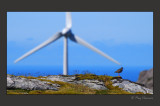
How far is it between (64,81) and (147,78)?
4110 cm

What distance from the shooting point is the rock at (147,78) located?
3573 inches

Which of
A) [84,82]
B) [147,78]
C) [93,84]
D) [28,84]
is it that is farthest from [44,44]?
[147,78]

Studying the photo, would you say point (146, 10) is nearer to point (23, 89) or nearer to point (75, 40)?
point (75, 40)

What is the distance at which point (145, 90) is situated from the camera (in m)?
A: 58.1

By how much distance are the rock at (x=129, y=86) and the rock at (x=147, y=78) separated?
102 feet

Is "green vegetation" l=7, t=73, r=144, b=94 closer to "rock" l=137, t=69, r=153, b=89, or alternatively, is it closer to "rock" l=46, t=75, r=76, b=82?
"rock" l=46, t=75, r=76, b=82

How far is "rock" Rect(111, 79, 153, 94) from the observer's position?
189 ft

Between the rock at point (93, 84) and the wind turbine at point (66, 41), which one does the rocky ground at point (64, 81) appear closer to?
the rock at point (93, 84)

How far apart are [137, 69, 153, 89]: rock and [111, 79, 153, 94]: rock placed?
31.2 meters

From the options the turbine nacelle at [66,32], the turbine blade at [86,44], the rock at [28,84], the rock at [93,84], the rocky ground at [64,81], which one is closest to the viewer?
the turbine blade at [86,44]

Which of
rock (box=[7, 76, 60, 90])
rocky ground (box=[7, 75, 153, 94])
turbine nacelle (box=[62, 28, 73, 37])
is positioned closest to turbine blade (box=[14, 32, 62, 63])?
turbine nacelle (box=[62, 28, 73, 37])

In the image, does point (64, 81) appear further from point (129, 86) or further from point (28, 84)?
point (129, 86)

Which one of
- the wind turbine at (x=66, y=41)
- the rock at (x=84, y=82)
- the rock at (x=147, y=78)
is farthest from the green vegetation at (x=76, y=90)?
the rock at (x=147, y=78)

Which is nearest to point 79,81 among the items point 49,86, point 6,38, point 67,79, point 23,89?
point 67,79
